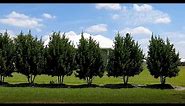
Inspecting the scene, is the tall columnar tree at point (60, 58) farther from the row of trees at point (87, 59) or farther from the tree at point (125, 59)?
the tree at point (125, 59)

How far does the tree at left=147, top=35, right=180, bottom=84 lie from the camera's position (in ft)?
156

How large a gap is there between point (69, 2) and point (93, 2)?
196 mm

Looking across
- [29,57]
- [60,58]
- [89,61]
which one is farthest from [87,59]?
[29,57]

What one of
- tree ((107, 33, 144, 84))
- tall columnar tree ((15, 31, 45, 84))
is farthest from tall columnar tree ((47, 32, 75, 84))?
tree ((107, 33, 144, 84))

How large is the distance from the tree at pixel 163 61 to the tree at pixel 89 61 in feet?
23.5

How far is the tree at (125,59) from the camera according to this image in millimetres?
48062

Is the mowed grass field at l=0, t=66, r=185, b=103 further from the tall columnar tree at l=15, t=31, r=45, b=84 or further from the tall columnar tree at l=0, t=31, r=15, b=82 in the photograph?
the tall columnar tree at l=0, t=31, r=15, b=82

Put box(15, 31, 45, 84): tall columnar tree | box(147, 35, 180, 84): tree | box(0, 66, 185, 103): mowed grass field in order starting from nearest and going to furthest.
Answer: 1. box(0, 66, 185, 103): mowed grass field
2. box(147, 35, 180, 84): tree
3. box(15, 31, 45, 84): tall columnar tree

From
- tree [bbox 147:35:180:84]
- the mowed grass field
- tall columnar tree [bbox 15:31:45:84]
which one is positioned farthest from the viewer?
tall columnar tree [bbox 15:31:45:84]

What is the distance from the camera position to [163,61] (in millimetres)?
47719

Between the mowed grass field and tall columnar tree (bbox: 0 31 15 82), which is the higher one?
tall columnar tree (bbox: 0 31 15 82)

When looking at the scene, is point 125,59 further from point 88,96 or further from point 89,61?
point 88,96

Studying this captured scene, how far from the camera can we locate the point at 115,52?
48.7m

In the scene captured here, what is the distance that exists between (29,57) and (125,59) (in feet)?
45.7
